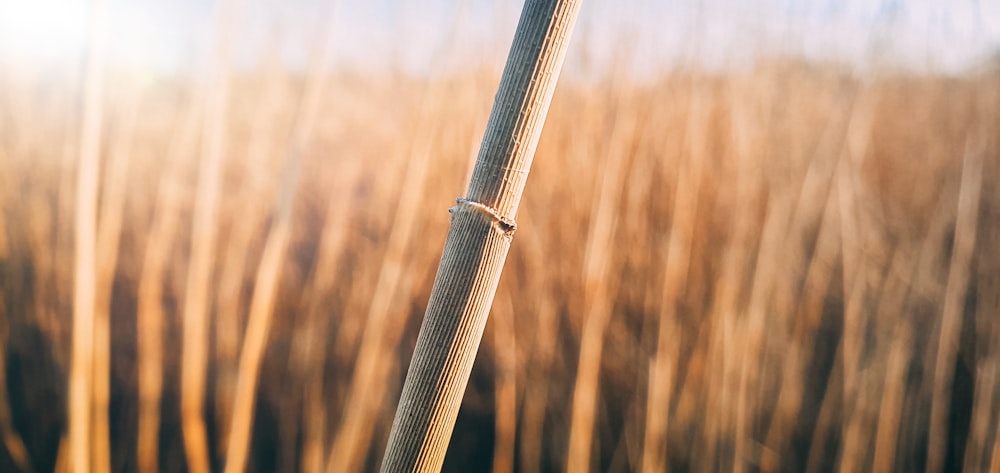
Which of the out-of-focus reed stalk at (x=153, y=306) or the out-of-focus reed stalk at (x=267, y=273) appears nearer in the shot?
the out-of-focus reed stalk at (x=267, y=273)

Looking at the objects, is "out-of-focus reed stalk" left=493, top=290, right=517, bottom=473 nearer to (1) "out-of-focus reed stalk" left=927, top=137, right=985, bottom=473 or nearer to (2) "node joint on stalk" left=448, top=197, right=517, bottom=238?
(1) "out-of-focus reed stalk" left=927, top=137, right=985, bottom=473

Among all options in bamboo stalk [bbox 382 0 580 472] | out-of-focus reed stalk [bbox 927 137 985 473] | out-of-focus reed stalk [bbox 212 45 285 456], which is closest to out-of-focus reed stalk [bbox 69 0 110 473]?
out-of-focus reed stalk [bbox 212 45 285 456]

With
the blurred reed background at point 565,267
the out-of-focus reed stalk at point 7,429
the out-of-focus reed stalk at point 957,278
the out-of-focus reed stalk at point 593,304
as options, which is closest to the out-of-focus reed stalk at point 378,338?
the blurred reed background at point 565,267

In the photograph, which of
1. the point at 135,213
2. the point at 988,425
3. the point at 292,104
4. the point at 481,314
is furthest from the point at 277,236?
the point at 988,425

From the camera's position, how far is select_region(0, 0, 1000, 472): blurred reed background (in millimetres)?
933

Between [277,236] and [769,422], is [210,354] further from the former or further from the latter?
[769,422]

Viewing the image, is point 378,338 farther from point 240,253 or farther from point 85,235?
point 85,235

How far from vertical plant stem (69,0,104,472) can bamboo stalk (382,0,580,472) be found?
48cm

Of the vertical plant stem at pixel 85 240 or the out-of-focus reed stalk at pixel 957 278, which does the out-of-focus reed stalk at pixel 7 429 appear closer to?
the vertical plant stem at pixel 85 240

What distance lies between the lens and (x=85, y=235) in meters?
0.60

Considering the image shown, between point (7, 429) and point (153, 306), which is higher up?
point (153, 306)

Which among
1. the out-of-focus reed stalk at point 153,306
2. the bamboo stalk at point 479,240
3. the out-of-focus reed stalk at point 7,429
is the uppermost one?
the bamboo stalk at point 479,240

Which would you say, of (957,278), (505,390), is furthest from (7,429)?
(957,278)

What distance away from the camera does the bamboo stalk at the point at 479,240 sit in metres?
0.20
